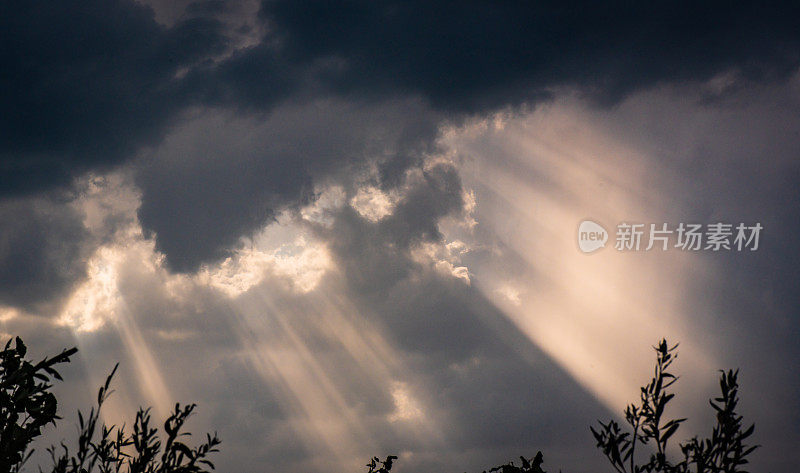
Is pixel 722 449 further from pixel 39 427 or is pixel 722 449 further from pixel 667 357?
pixel 39 427

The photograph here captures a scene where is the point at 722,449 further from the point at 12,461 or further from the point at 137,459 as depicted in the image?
the point at 12,461

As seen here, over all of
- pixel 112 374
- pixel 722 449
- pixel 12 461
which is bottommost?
pixel 722 449

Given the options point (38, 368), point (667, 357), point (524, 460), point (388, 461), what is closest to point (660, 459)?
point (667, 357)

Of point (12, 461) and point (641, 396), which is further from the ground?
point (12, 461)

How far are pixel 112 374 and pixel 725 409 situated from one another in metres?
7.81

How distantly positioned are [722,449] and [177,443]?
6.97 meters

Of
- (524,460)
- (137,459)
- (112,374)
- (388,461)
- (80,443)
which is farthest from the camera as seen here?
(388,461)

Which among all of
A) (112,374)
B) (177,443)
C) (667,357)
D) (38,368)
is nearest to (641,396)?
(667,357)

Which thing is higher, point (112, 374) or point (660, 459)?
point (112, 374)

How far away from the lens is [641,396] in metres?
9.12

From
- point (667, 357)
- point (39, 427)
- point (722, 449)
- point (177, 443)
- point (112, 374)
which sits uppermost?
point (39, 427)

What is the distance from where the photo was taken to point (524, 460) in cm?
1809

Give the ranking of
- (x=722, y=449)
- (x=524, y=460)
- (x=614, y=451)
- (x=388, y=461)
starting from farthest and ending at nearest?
(x=388, y=461) < (x=524, y=460) < (x=614, y=451) < (x=722, y=449)

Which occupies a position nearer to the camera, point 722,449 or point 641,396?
point 722,449
